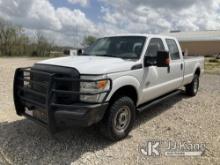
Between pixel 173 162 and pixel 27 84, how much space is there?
282 centimetres

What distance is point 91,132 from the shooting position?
4473 mm

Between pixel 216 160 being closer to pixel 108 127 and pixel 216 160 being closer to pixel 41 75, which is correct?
pixel 108 127

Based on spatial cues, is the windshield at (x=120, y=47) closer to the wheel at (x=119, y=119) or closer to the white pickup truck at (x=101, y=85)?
the white pickup truck at (x=101, y=85)

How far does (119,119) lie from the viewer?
4020 mm

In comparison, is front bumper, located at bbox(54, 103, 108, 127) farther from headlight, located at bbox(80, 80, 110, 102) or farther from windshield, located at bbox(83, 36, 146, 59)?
windshield, located at bbox(83, 36, 146, 59)

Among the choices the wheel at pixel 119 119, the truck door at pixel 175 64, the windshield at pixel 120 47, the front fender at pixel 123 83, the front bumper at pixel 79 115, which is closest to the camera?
the front bumper at pixel 79 115

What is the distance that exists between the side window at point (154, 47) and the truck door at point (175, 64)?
0.39m

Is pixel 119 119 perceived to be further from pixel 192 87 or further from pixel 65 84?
pixel 192 87

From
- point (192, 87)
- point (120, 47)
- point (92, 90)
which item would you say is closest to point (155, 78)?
point (120, 47)

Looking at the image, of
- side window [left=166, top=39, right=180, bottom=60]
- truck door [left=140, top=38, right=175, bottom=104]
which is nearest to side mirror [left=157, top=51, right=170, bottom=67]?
truck door [left=140, top=38, right=175, bottom=104]

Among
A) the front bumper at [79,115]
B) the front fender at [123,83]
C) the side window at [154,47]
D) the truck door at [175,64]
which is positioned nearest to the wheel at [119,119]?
the front fender at [123,83]

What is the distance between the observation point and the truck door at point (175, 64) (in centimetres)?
563

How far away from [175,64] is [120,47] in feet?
5.55

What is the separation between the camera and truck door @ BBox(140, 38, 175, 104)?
460cm
